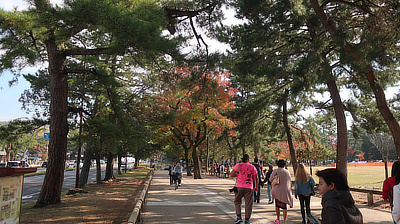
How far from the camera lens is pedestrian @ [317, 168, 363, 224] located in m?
2.46

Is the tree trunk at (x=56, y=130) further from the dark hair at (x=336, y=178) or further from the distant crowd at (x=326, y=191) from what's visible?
the dark hair at (x=336, y=178)

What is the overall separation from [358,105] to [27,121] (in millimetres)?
16489

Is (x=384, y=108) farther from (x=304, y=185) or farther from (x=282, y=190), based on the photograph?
(x=282, y=190)

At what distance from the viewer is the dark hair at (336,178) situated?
2.62 meters

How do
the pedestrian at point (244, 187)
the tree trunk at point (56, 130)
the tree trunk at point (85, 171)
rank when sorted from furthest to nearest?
the tree trunk at point (85, 171) < the tree trunk at point (56, 130) < the pedestrian at point (244, 187)

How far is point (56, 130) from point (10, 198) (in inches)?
302

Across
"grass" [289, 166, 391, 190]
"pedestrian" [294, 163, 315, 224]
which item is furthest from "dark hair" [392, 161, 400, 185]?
"grass" [289, 166, 391, 190]

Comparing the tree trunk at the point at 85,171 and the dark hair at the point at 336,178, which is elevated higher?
the dark hair at the point at 336,178

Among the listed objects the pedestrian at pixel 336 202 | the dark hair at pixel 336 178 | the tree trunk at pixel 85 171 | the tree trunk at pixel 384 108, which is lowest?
the tree trunk at pixel 85 171

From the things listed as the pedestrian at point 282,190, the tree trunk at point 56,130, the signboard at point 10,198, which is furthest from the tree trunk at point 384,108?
the tree trunk at point 56,130

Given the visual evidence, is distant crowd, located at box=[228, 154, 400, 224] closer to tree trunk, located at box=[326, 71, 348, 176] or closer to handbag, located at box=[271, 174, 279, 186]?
handbag, located at box=[271, 174, 279, 186]

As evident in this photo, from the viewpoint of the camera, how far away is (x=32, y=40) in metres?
9.89

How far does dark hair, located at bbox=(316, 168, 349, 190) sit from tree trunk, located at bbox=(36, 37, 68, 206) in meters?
10.5

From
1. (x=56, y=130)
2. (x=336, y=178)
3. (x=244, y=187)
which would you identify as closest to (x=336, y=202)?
(x=336, y=178)
